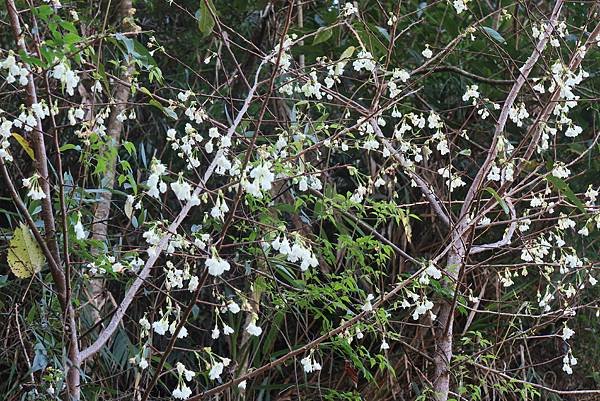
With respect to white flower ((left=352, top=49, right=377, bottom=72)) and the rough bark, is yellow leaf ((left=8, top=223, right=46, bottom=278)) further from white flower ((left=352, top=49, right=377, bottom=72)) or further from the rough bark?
white flower ((left=352, top=49, right=377, bottom=72))

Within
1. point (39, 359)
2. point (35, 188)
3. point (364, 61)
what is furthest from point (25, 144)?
point (364, 61)

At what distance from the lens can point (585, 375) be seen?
9.20 feet

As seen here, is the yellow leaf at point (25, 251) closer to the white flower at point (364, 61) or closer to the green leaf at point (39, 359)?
the green leaf at point (39, 359)


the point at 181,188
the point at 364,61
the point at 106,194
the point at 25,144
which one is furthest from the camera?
the point at 106,194

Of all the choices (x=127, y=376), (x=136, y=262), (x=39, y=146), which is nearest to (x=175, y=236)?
(x=136, y=262)

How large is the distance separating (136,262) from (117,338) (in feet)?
2.25

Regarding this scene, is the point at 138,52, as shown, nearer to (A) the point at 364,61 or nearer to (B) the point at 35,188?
(B) the point at 35,188

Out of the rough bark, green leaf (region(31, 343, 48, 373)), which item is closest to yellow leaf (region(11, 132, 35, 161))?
the rough bark

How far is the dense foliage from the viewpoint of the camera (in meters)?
1.53

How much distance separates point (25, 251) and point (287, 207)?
642mm

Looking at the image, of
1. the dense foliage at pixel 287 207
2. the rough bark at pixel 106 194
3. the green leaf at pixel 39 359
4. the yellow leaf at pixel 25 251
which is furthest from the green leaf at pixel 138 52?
the green leaf at pixel 39 359

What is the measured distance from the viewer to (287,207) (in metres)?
1.97

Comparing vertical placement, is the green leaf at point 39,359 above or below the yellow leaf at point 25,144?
below

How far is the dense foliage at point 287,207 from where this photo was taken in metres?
1.53
